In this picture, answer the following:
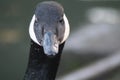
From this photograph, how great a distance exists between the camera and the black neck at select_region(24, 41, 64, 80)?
282cm

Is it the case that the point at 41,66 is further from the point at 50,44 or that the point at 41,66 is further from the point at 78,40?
the point at 78,40

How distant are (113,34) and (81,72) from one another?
440mm

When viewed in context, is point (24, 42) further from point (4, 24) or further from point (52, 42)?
point (52, 42)

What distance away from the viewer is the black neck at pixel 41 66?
2.82 m

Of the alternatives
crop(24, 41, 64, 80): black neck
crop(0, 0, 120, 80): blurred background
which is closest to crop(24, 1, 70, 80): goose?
crop(24, 41, 64, 80): black neck

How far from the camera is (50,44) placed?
2.50 metres

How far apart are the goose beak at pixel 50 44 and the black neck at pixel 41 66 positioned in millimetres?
253

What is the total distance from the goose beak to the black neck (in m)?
0.25

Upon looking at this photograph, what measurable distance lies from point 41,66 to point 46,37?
32 centimetres

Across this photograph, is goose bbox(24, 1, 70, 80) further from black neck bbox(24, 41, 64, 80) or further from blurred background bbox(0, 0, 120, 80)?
blurred background bbox(0, 0, 120, 80)

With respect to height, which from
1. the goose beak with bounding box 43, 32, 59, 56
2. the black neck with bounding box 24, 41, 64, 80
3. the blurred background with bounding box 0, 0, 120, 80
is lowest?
the blurred background with bounding box 0, 0, 120, 80

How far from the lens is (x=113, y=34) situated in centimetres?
434

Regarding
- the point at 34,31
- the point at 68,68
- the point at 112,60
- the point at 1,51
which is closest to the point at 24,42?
the point at 1,51

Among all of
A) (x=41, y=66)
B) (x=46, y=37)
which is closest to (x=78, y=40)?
(x=41, y=66)
